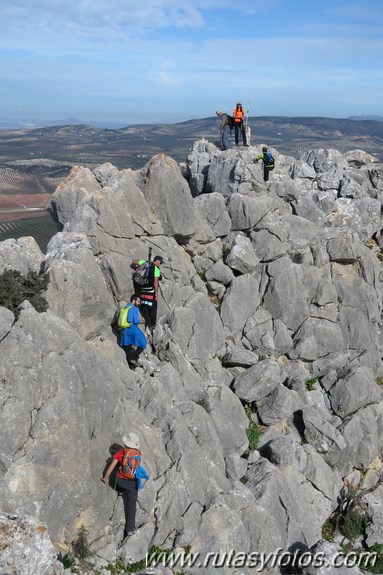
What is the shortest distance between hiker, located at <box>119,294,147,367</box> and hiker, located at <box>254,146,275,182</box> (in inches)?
668

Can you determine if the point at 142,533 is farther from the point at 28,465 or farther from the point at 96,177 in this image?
the point at 96,177

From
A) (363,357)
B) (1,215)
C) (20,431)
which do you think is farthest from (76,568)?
(1,215)

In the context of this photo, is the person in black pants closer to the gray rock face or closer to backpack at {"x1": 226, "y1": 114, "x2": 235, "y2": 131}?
the gray rock face

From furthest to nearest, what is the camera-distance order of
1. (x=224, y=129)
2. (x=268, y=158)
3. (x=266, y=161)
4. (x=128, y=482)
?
(x=224, y=129) → (x=266, y=161) → (x=268, y=158) → (x=128, y=482)

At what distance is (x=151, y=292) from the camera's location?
905 inches

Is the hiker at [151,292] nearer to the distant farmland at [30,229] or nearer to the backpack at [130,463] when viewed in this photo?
the backpack at [130,463]

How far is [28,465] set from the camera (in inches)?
549

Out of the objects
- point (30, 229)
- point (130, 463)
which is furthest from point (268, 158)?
point (30, 229)

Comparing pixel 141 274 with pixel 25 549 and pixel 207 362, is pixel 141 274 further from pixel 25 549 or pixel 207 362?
pixel 25 549

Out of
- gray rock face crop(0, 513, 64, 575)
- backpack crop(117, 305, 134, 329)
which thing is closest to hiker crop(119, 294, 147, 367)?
backpack crop(117, 305, 134, 329)

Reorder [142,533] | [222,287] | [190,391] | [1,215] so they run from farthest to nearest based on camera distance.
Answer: [1,215] → [222,287] → [190,391] → [142,533]

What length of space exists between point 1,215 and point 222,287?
222 feet

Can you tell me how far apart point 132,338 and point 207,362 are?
5.56 meters

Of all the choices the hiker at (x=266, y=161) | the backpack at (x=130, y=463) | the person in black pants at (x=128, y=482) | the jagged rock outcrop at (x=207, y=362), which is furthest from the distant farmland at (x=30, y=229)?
the backpack at (x=130, y=463)
